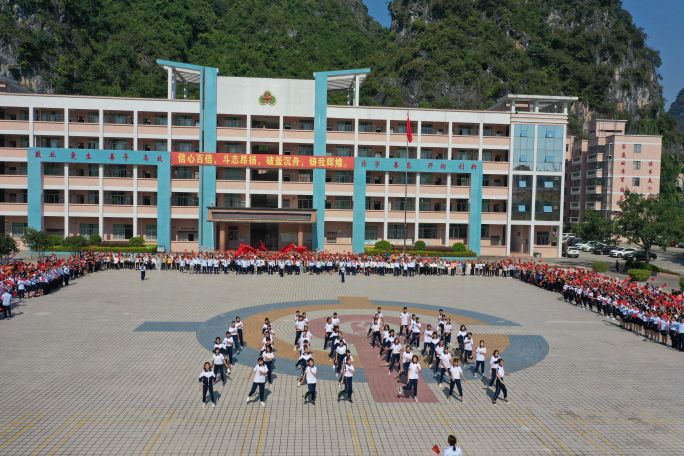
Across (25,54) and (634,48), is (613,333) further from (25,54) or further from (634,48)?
(634,48)

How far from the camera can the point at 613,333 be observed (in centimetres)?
2408

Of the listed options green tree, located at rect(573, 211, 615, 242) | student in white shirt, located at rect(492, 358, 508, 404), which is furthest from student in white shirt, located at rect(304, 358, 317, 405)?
green tree, located at rect(573, 211, 615, 242)

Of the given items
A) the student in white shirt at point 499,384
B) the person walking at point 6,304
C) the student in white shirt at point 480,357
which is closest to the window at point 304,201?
the person walking at point 6,304

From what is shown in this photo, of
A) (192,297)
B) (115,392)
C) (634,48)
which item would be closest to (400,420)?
(115,392)

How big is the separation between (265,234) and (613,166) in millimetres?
48680

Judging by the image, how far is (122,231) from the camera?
178ft

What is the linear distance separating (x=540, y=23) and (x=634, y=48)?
2348 centimetres

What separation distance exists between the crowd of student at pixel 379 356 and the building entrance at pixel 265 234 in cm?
3475

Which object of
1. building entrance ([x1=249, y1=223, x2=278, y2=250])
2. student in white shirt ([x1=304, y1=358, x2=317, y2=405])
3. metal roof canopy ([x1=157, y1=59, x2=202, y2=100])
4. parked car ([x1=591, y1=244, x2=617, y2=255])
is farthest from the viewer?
parked car ([x1=591, y1=244, x2=617, y2=255])

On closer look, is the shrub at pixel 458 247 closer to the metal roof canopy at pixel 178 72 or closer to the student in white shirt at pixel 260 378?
the metal roof canopy at pixel 178 72

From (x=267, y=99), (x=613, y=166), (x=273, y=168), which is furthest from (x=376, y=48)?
(x=273, y=168)

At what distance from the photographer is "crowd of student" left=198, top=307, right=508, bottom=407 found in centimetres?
1502

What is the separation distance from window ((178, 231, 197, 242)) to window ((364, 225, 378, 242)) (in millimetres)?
18360

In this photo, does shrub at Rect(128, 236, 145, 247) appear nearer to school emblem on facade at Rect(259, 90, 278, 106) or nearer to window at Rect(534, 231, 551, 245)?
school emblem on facade at Rect(259, 90, 278, 106)
